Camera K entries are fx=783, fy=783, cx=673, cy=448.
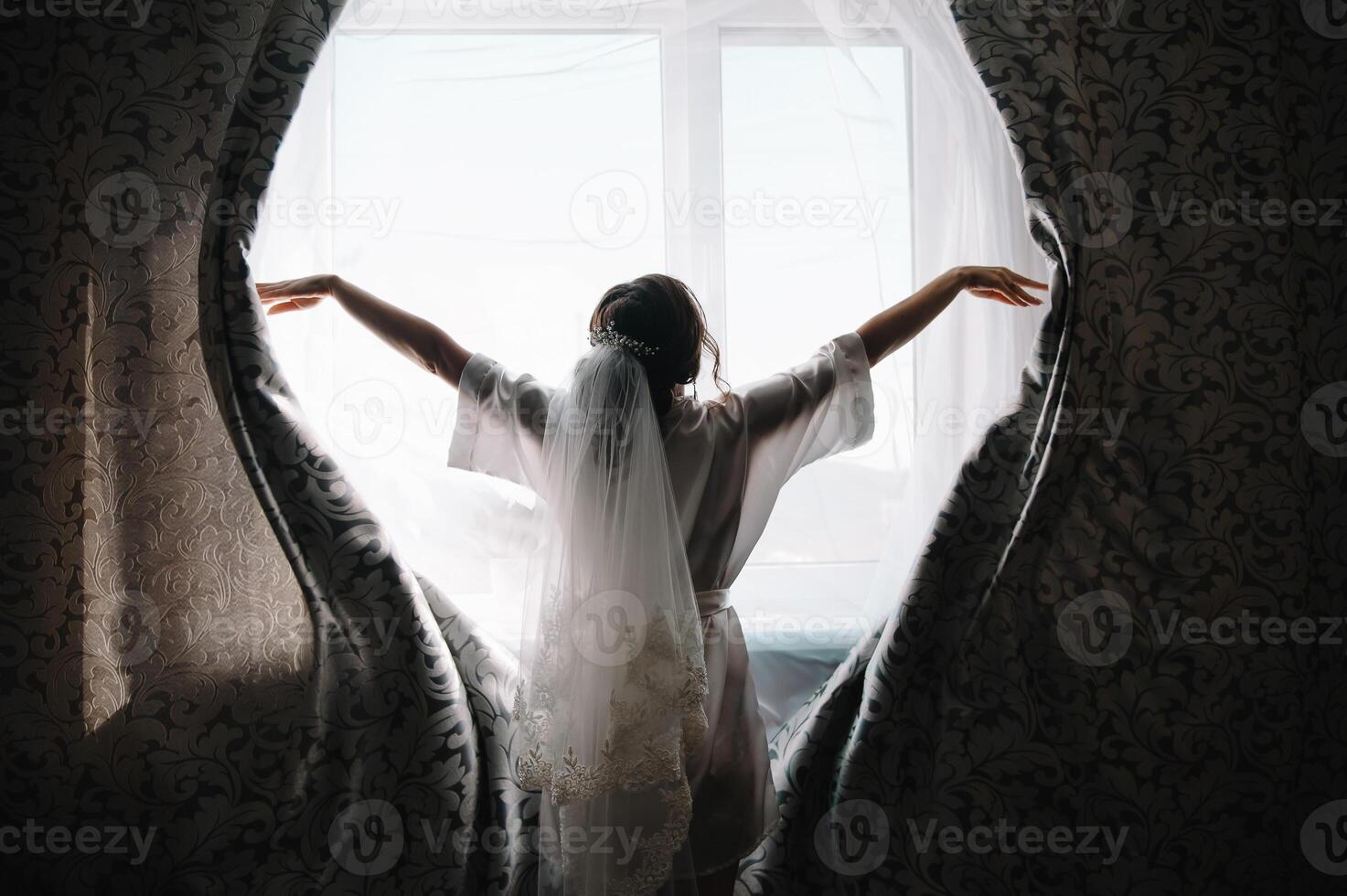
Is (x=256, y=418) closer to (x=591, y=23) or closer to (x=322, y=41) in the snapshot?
(x=322, y=41)

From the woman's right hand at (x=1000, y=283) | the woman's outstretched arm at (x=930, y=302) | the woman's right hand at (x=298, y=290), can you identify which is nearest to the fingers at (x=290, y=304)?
the woman's right hand at (x=298, y=290)

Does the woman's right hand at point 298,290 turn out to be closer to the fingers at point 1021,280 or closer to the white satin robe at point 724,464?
the white satin robe at point 724,464

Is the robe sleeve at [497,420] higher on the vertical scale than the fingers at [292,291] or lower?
lower

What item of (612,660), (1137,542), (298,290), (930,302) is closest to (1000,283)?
(930,302)

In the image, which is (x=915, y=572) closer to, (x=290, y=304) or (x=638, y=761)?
(x=638, y=761)

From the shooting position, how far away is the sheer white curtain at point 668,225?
4.49 feet

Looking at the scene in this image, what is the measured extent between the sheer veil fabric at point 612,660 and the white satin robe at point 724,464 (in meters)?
0.08

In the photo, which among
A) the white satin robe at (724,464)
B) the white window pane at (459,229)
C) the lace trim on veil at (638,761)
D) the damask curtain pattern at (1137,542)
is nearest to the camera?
the lace trim on veil at (638,761)

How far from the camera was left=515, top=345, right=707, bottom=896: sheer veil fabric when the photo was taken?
3.36 feet

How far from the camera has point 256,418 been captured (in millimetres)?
1183

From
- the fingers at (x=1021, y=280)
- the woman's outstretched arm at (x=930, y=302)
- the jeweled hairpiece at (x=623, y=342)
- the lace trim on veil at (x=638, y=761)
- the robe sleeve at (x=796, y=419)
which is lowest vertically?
the lace trim on veil at (x=638, y=761)

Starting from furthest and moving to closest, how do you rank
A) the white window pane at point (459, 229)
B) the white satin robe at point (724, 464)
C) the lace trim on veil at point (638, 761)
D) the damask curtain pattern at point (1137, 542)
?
the white window pane at point (459, 229)
the damask curtain pattern at point (1137, 542)
the white satin robe at point (724, 464)
the lace trim on veil at point (638, 761)

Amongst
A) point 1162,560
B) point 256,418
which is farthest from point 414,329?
point 1162,560

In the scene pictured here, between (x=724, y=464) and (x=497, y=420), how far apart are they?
0.35 m
